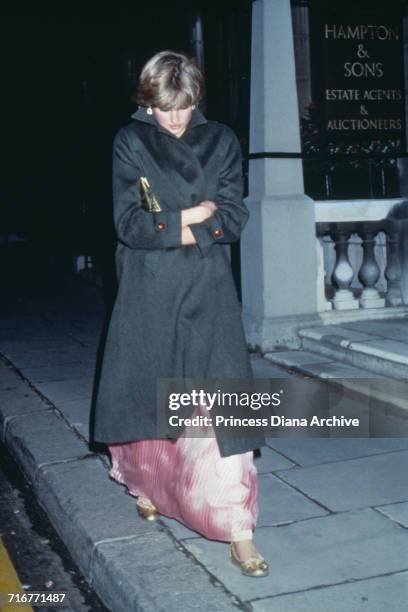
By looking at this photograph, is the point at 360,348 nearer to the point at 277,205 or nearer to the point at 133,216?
the point at 277,205

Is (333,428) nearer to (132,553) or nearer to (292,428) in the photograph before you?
(292,428)

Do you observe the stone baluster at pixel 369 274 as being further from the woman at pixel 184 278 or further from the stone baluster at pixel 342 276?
the woman at pixel 184 278

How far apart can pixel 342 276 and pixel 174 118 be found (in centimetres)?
450

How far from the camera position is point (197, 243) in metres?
3.31

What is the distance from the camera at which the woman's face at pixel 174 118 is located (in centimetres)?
331

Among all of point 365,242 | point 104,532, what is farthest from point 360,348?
point 104,532

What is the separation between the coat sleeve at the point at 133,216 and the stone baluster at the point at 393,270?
4714mm

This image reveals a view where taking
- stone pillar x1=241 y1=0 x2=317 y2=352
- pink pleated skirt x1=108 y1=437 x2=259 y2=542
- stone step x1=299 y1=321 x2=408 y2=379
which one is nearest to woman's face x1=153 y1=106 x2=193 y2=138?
pink pleated skirt x1=108 y1=437 x2=259 y2=542

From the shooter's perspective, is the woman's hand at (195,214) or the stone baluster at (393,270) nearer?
the woman's hand at (195,214)

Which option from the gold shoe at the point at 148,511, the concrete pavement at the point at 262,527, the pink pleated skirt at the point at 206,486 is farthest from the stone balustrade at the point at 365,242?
the pink pleated skirt at the point at 206,486

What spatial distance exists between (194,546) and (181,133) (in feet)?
5.50

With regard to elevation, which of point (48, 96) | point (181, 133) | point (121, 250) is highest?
point (48, 96)

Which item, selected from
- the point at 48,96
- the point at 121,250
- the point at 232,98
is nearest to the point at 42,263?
the point at 48,96

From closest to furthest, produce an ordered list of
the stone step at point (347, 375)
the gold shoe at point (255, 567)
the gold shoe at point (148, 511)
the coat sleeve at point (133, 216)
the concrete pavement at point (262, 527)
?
the concrete pavement at point (262, 527) → the gold shoe at point (255, 567) → the coat sleeve at point (133, 216) → the gold shoe at point (148, 511) → the stone step at point (347, 375)
